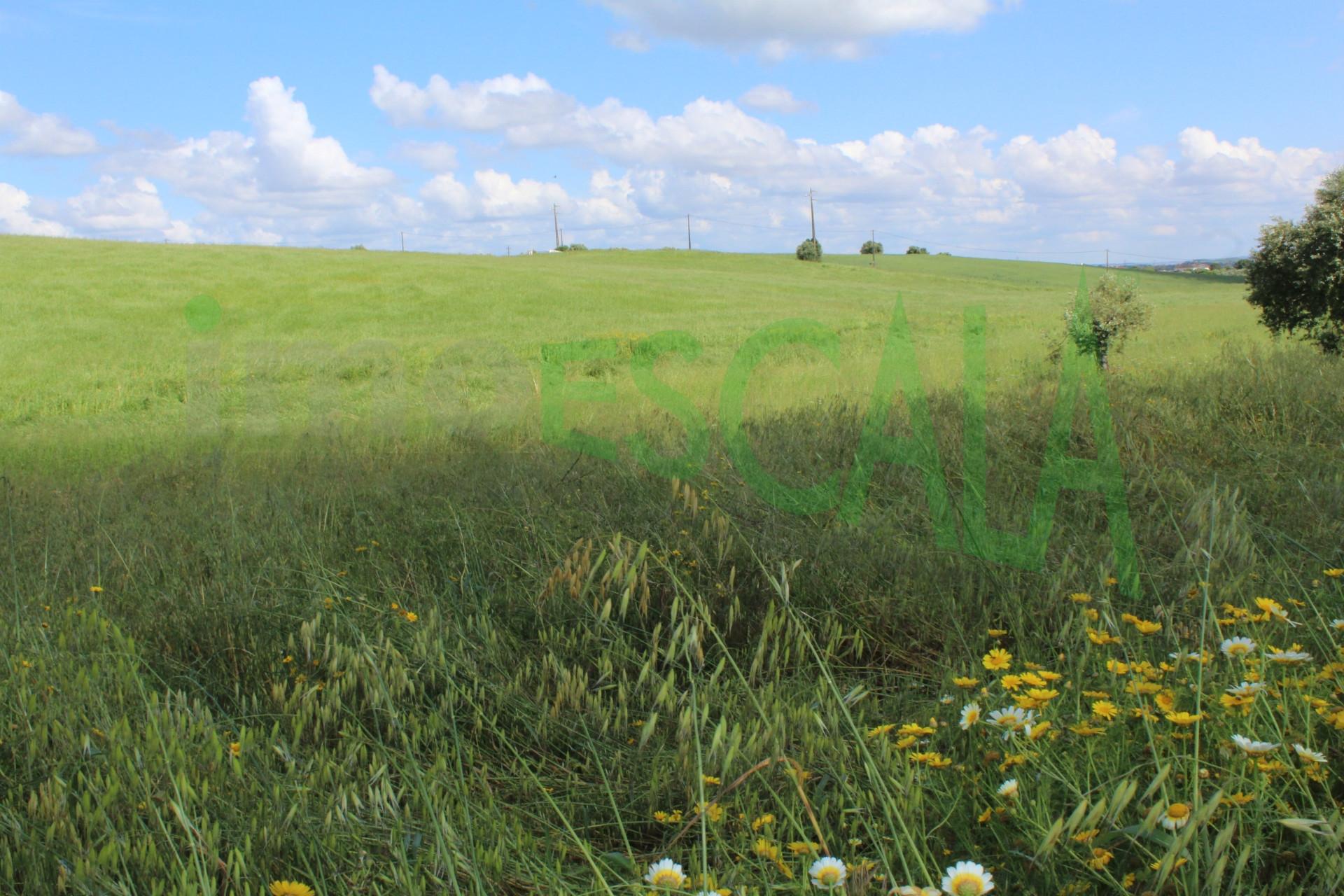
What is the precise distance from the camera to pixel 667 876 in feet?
4.95

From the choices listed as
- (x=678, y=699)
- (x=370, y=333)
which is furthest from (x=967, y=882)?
(x=370, y=333)

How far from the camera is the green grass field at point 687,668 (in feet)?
5.65

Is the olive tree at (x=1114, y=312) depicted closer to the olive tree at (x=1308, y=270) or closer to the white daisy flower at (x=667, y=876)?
the olive tree at (x=1308, y=270)

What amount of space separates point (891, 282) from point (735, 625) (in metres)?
60.5

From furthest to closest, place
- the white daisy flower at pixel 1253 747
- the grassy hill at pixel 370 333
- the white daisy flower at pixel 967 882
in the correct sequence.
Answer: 1. the grassy hill at pixel 370 333
2. the white daisy flower at pixel 1253 747
3. the white daisy flower at pixel 967 882

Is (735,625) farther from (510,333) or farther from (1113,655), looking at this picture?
(510,333)

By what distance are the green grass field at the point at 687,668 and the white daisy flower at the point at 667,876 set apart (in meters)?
0.06

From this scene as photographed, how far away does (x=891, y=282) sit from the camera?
60875 mm

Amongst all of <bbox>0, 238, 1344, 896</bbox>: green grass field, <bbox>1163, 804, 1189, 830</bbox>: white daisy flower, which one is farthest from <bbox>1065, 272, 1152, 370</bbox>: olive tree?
<bbox>1163, 804, 1189, 830</bbox>: white daisy flower

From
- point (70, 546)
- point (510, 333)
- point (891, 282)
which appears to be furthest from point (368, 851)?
point (891, 282)

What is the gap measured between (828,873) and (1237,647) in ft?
3.89

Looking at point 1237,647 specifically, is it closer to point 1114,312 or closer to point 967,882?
point 967,882

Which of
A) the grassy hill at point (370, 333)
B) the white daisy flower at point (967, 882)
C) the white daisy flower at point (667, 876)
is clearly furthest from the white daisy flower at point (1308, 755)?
the grassy hill at point (370, 333)

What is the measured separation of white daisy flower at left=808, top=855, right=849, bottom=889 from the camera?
148 centimetres
